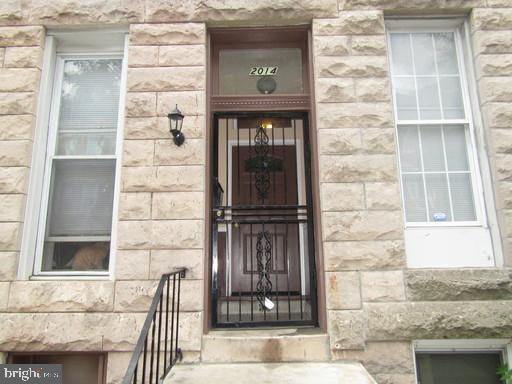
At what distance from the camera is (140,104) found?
3492 millimetres

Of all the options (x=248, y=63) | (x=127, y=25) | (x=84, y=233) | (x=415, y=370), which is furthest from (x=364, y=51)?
(x=84, y=233)

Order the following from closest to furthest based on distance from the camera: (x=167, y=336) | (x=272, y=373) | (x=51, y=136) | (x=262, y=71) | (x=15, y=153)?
(x=272, y=373) < (x=167, y=336) < (x=15, y=153) < (x=51, y=136) < (x=262, y=71)

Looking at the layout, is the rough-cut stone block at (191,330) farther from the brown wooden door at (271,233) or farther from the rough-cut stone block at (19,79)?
the rough-cut stone block at (19,79)

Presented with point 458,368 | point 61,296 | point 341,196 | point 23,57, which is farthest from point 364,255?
point 23,57

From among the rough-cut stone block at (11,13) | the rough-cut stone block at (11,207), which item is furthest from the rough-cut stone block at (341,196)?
the rough-cut stone block at (11,13)

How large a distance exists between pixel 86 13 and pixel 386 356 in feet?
15.1

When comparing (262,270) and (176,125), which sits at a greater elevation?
(176,125)

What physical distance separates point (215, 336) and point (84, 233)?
66.8 inches

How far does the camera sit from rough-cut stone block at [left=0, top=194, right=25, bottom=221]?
325 cm

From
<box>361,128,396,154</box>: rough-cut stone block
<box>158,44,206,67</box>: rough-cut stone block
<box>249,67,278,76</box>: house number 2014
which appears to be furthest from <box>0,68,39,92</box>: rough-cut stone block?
<box>361,128,396,154</box>: rough-cut stone block

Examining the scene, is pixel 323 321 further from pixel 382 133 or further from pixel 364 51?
pixel 364 51

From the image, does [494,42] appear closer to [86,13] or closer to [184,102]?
[184,102]

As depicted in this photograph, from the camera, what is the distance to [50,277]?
3.27 m

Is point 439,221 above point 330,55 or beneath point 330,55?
beneath
